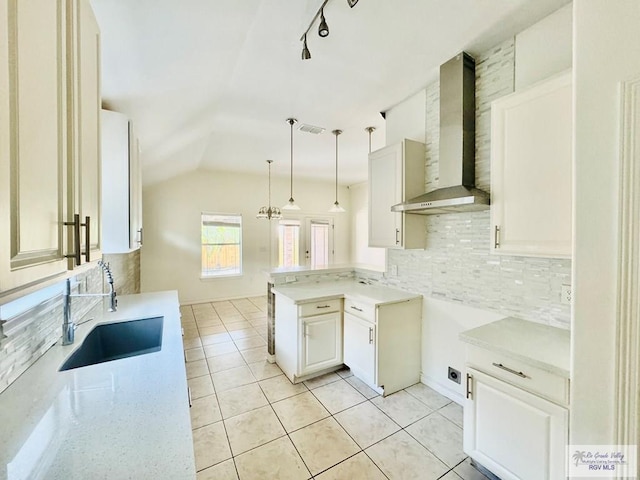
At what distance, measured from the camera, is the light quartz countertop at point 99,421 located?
0.70m

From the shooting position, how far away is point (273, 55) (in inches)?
77.1

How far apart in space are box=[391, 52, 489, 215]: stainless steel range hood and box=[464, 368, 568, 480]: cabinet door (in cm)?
122

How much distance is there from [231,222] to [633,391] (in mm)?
6000

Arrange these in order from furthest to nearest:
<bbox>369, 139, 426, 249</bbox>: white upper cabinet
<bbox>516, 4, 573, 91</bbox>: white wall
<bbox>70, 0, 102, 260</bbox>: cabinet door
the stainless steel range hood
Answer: <bbox>369, 139, 426, 249</bbox>: white upper cabinet, the stainless steel range hood, <bbox>516, 4, 573, 91</bbox>: white wall, <bbox>70, 0, 102, 260</bbox>: cabinet door

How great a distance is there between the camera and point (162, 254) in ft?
17.4

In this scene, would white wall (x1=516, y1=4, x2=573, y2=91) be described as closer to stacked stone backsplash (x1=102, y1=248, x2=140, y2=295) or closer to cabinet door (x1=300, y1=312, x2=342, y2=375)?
cabinet door (x1=300, y1=312, x2=342, y2=375)

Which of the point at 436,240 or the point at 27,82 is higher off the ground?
the point at 27,82

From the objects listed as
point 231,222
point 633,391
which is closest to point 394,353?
point 633,391

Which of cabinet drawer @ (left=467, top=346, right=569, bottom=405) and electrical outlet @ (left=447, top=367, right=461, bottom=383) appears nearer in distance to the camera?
cabinet drawer @ (left=467, top=346, right=569, bottom=405)

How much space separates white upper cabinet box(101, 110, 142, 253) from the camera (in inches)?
65.9

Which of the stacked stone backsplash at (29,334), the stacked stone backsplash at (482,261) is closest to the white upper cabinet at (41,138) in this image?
the stacked stone backsplash at (29,334)

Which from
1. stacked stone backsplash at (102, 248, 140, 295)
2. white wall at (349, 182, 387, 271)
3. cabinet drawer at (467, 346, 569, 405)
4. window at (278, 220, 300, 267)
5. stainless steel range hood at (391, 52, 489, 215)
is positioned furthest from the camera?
white wall at (349, 182, 387, 271)

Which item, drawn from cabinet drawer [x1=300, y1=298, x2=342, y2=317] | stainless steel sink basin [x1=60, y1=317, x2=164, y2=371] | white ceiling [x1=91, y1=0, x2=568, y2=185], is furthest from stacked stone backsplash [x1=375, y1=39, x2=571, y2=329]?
stainless steel sink basin [x1=60, y1=317, x2=164, y2=371]

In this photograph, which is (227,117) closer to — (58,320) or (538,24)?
(58,320)
